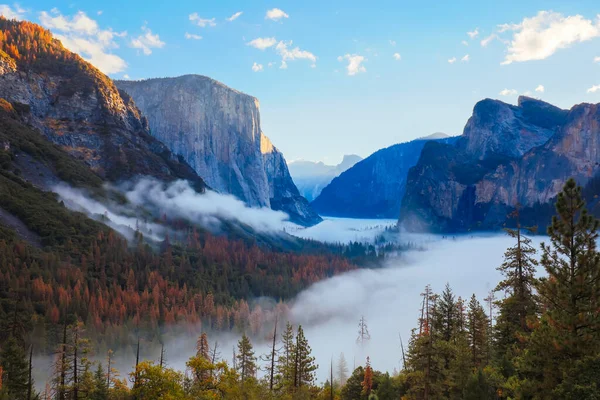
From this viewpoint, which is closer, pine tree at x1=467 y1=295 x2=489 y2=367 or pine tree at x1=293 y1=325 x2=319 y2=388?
pine tree at x1=467 y1=295 x2=489 y2=367

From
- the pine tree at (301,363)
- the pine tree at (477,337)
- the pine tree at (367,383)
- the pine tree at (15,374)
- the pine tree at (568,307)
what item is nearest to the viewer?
the pine tree at (568,307)

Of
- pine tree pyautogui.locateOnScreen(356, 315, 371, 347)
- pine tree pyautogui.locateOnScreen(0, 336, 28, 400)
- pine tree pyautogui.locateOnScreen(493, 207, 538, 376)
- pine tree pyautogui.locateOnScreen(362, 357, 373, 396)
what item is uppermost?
pine tree pyautogui.locateOnScreen(493, 207, 538, 376)

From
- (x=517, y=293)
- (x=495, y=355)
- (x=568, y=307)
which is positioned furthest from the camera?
(x=495, y=355)

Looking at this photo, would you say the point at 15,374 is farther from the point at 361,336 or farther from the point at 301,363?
the point at 361,336

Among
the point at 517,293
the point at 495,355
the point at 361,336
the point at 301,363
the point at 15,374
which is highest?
the point at 517,293

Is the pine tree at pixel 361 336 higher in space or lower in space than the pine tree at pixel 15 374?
lower

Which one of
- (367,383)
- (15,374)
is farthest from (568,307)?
(15,374)

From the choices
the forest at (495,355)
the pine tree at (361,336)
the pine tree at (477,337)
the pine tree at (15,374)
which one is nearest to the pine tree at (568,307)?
the forest at (495,355)

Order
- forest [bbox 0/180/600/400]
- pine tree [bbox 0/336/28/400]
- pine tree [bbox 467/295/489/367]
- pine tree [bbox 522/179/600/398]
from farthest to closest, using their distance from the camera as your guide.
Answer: pine tree [bbox 0/336/28/400] → pine tree [bbox 467/295/489/367] → forest [bbox 0/180/600/400] → pine tree [bbox 522/179/600/398]

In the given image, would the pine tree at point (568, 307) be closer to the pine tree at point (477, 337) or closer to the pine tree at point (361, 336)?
the pine tree at point (477, 337)

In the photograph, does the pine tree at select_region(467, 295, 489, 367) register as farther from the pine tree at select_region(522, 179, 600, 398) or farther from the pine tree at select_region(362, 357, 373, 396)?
the pine tree at select_region(522, 179, 600, 398)

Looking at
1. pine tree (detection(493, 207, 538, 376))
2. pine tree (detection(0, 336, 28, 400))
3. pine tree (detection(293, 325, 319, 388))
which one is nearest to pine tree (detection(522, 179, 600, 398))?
pine tree (detection(493, 207, 538, 376))

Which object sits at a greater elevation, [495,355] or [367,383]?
[495,355]
